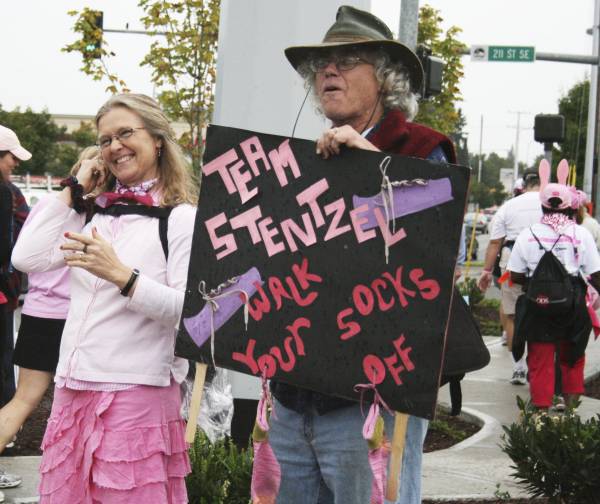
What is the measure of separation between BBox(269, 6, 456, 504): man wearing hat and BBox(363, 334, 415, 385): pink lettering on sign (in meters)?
0.21

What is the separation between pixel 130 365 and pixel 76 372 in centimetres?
17

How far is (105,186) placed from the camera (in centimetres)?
366

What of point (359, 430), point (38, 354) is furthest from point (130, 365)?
point (38, 354)

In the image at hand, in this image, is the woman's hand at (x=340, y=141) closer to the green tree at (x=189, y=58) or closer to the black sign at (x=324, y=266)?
the black sign at (x=324, y=266)

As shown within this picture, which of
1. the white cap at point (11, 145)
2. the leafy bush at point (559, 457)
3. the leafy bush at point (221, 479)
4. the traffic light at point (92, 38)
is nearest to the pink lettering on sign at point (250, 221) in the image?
the leafy bush at point (221, 479)

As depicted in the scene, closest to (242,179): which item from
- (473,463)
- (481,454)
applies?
(473,463)

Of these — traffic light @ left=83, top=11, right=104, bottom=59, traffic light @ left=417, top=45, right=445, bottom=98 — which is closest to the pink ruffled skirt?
traffic light @ left=83, top=11, right=104, bottom=59

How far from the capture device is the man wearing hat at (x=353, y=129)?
9.43 ft

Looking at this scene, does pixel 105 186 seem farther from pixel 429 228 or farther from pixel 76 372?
pixel 429 228

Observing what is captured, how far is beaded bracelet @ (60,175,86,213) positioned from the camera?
11.9ft

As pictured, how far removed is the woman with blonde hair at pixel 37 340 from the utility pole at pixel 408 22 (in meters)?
6.06

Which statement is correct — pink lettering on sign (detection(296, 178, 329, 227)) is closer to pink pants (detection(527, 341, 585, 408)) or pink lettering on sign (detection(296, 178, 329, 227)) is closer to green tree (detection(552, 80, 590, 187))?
pink pants (detection(527, 341, 585, 408))

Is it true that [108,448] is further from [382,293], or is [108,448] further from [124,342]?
[382,293]

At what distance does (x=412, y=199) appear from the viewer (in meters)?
2.64
